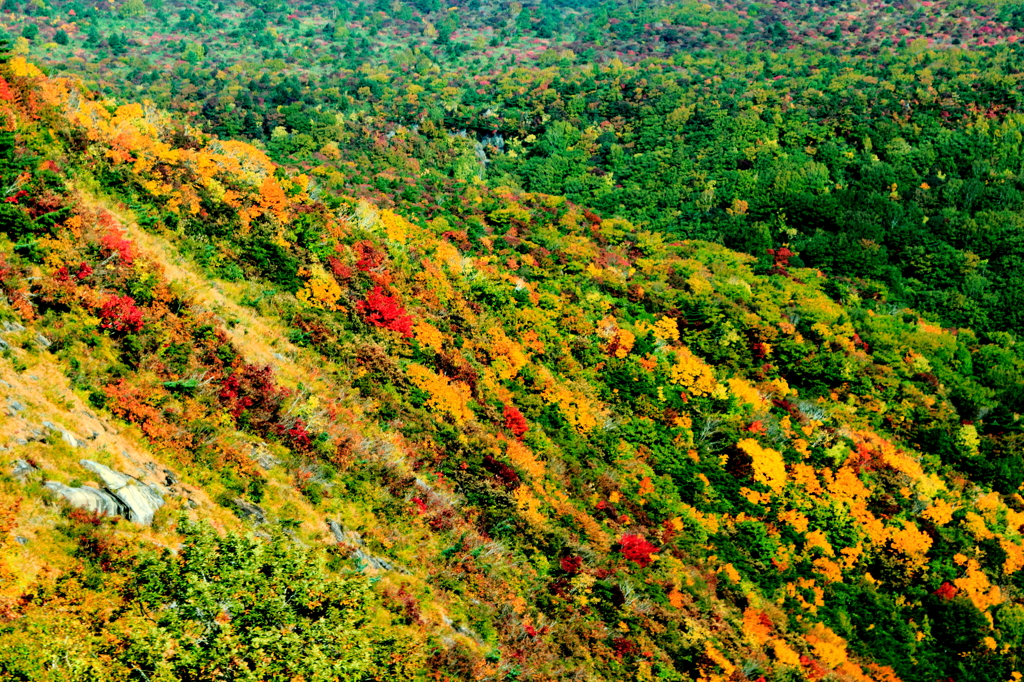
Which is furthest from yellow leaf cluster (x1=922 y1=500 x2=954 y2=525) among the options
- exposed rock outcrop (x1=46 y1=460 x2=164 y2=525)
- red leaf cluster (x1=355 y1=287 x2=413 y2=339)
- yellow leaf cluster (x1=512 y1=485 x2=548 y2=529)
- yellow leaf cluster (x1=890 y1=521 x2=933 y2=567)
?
exposed rock outcrop (x1=46 y1=460 x2=164 y2=525)

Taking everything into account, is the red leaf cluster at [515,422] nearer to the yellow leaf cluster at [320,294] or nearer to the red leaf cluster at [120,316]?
the yellow leaf cluster at [320,294]

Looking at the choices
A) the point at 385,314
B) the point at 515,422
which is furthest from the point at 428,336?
the point at 515,422

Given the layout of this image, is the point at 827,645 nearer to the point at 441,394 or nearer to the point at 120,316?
the point at 441,394

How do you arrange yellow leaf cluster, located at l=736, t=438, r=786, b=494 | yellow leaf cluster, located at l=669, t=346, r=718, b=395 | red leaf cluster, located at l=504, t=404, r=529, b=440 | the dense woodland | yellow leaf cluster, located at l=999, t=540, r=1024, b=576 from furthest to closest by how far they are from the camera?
yellow leaf cluster, located at l=669, t=346, r=718, b=395
yellow leaf cluster, located at l=999, t=540, r=1024, b=576
yellow leaf cluster, located at l=736, t=438, r=786, b=494
red leaf cluster, located at l=504, t=404, r=529, b=440
the dense woodland

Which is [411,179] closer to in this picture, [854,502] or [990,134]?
[854,502]

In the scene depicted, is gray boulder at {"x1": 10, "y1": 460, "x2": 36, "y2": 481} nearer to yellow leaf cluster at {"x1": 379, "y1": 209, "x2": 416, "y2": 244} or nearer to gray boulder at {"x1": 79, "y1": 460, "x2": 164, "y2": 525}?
gray boulder at {"x1": 79, "y1": 460, "x2": 164, "y2": 525}

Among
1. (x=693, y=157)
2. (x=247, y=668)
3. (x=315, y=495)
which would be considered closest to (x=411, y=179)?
(x=693, y=157)
